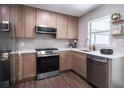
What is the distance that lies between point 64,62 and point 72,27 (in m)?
1.53

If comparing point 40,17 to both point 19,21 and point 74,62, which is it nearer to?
point 19,21

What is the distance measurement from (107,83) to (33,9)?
289 cm

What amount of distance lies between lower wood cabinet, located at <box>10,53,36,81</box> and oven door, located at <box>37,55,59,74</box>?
144mm

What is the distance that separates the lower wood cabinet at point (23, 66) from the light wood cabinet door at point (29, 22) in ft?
2.37

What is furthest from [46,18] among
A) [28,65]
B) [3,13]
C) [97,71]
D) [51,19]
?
[97,71]

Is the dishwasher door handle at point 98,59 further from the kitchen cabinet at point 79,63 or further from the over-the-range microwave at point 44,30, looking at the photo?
the over-the-range microwave at point 44,30

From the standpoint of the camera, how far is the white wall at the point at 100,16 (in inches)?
91.7

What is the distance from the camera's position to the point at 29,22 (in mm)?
2994
